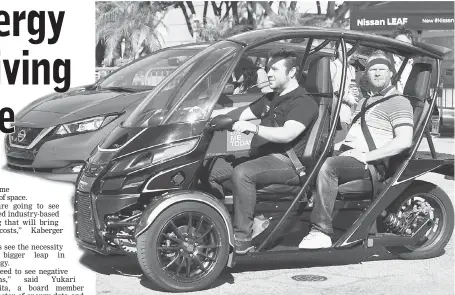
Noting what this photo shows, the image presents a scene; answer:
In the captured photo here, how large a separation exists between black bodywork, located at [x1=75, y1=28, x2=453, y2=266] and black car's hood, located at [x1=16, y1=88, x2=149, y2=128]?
6.84 ft

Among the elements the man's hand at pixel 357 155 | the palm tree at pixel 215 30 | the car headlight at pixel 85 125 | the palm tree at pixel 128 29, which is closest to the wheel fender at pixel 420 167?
the man's hand at pixel 357 155

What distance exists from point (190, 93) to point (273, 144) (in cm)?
67

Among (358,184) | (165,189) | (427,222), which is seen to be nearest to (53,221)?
(165,189)

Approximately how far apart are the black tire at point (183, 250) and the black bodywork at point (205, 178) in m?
0.06

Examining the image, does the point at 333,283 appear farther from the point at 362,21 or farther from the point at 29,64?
the point at 362,21

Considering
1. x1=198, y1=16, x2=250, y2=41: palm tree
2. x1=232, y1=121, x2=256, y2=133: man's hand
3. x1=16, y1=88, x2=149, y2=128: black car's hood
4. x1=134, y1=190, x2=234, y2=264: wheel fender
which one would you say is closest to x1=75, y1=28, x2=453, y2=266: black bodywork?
x1=134, y1=190, x2=234, y2=264: wheel fender

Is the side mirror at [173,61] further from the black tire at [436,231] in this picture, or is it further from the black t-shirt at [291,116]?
the black tire at [436,231]

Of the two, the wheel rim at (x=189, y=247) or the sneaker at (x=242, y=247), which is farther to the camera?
the sneaker at (x=242, y=247)

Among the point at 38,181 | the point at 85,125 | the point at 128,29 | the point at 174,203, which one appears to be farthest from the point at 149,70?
the point at 128,29

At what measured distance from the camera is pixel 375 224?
20.1ft

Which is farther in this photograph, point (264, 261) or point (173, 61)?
point (173, 61)

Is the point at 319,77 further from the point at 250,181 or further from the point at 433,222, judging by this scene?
the point at 433,222

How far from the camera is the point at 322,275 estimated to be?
5906 mm

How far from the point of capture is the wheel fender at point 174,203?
5.20 metres
